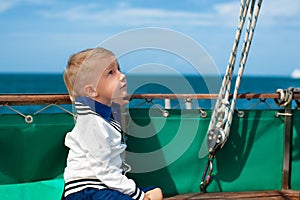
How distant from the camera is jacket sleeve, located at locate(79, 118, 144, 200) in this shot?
1.78 metres

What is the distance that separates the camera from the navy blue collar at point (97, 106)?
1.89 m

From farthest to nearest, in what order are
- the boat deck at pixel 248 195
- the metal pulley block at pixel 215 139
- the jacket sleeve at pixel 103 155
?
the boat deck at pixel 248 195 < the metal pulley block at pixel 215 139 < the jacket sleeve at pixel 103 155

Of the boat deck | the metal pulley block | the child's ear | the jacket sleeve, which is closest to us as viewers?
the jacket sleeve

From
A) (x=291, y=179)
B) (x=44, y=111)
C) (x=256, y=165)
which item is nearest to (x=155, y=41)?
(x=44, y=111)

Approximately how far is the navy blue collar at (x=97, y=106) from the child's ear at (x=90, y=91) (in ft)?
0.06

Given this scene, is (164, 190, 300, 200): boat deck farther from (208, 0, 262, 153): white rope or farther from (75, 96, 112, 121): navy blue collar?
(75, 96, 112, 121): navy blue collar

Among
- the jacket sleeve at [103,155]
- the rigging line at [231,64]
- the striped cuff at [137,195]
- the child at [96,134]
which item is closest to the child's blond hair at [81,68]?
the child at [96,134]

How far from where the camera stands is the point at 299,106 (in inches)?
111

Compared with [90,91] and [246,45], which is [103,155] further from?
[246,45]

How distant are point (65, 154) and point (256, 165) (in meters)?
1.15

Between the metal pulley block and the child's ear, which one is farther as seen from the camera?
the metal pulley block

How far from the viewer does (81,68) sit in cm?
186

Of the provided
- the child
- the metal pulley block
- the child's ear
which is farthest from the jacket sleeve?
the metal pulley block

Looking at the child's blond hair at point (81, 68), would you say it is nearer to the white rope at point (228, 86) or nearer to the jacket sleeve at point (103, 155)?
the jacket sleeve at point (103, 155)
